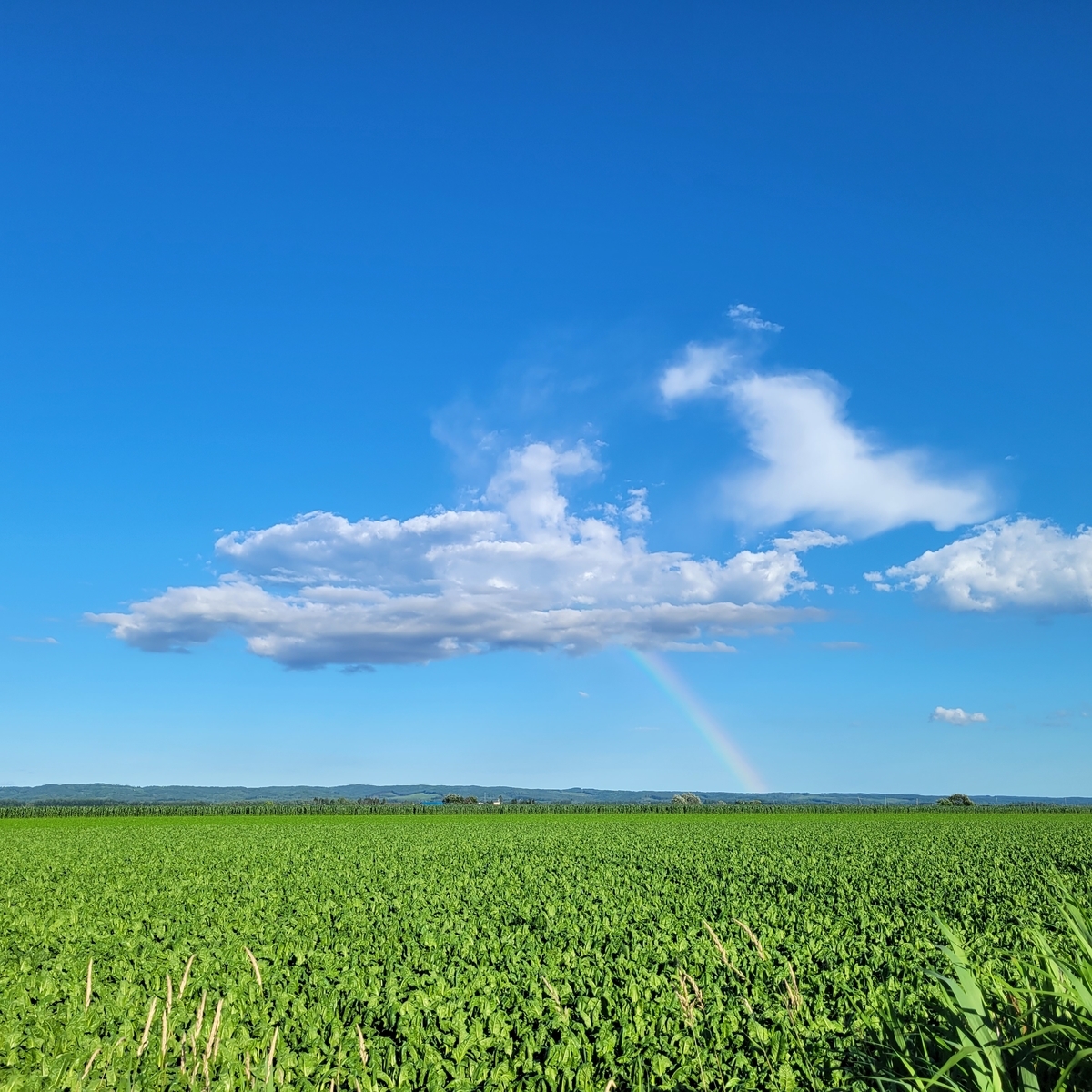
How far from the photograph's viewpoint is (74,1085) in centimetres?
650

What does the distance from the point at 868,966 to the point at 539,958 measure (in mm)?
5254

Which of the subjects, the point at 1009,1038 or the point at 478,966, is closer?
the point at 1009,1038

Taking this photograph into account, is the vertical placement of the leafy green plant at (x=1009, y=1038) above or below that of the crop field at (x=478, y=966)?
above

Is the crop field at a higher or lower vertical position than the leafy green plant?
lower

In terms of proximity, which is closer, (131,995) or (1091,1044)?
(1091,1044)

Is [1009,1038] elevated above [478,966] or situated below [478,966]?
above

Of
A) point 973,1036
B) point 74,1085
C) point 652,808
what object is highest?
point 973,1036

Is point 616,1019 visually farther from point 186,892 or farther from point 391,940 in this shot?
Answer: point 186,892

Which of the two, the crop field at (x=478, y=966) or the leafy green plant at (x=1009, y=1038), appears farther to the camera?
the crop field at (x=478, y=966)

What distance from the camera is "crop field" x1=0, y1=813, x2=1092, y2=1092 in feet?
27.3

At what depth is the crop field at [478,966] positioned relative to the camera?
831 centimetres

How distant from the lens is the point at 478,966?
1299 cm

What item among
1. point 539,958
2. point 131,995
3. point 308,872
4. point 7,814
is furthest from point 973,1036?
point 7,814

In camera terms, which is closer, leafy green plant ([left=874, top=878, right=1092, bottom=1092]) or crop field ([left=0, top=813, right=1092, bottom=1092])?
leafy green plant ([left=874, top=878, right=1092, bottom=1092])
